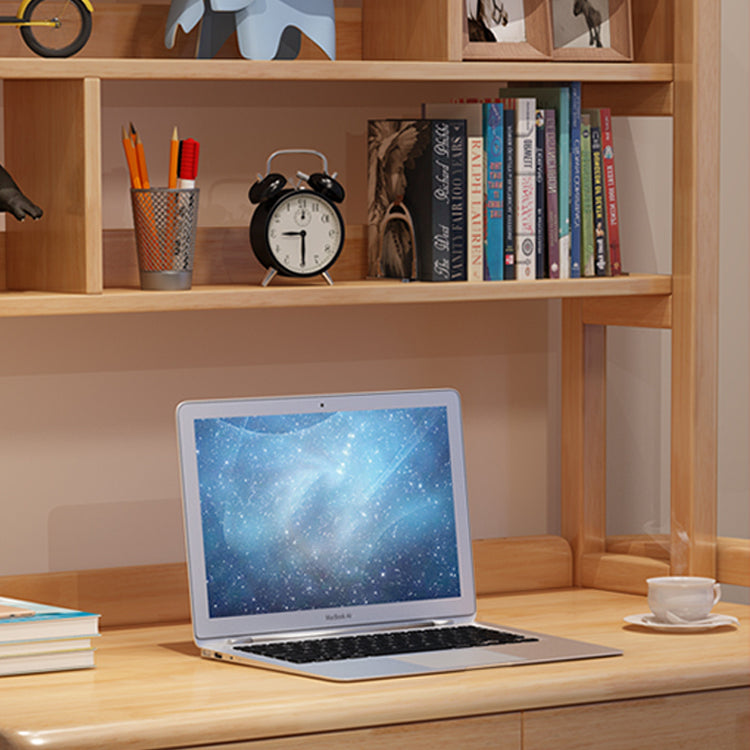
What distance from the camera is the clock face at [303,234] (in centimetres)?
203

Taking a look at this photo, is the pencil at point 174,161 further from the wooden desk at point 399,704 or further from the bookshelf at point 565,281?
the wooden desk at point 399,704

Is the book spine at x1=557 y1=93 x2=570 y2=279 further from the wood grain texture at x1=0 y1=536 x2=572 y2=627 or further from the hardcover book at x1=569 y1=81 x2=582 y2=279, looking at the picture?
the wood grain texture at x1=0 y1=536 x2=572 y2=627

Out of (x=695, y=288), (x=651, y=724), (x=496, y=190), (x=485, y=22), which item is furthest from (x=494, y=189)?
(x=651, y=724)

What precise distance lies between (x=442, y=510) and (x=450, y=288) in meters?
0.31

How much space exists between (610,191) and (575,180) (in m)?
0.07

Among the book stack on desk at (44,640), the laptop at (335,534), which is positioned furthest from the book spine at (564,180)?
the book stack on desk at (44,640)

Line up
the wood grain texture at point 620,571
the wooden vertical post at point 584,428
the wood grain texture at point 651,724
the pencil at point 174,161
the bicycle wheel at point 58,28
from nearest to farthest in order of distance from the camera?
1. the wood grain texture at point 651,724
2. the bicycle wheel at point 58,28
3. the pencil at point 174,161
4. the wood grain texture at point 620,571
5. the wooden vertical post at point 584,428

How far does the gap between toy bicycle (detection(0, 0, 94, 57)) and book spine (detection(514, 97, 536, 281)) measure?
2.04ft

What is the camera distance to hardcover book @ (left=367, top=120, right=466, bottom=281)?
2.09 meters

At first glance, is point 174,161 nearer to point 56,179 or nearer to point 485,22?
point 56,179

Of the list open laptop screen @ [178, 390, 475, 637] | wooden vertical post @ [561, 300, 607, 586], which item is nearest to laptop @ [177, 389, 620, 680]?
open laptop screen @ [178, 390, 475, 637]

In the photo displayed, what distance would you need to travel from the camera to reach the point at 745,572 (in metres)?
2.21

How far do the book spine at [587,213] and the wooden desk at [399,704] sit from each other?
0.56 metres

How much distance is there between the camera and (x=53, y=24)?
188 centimetres
